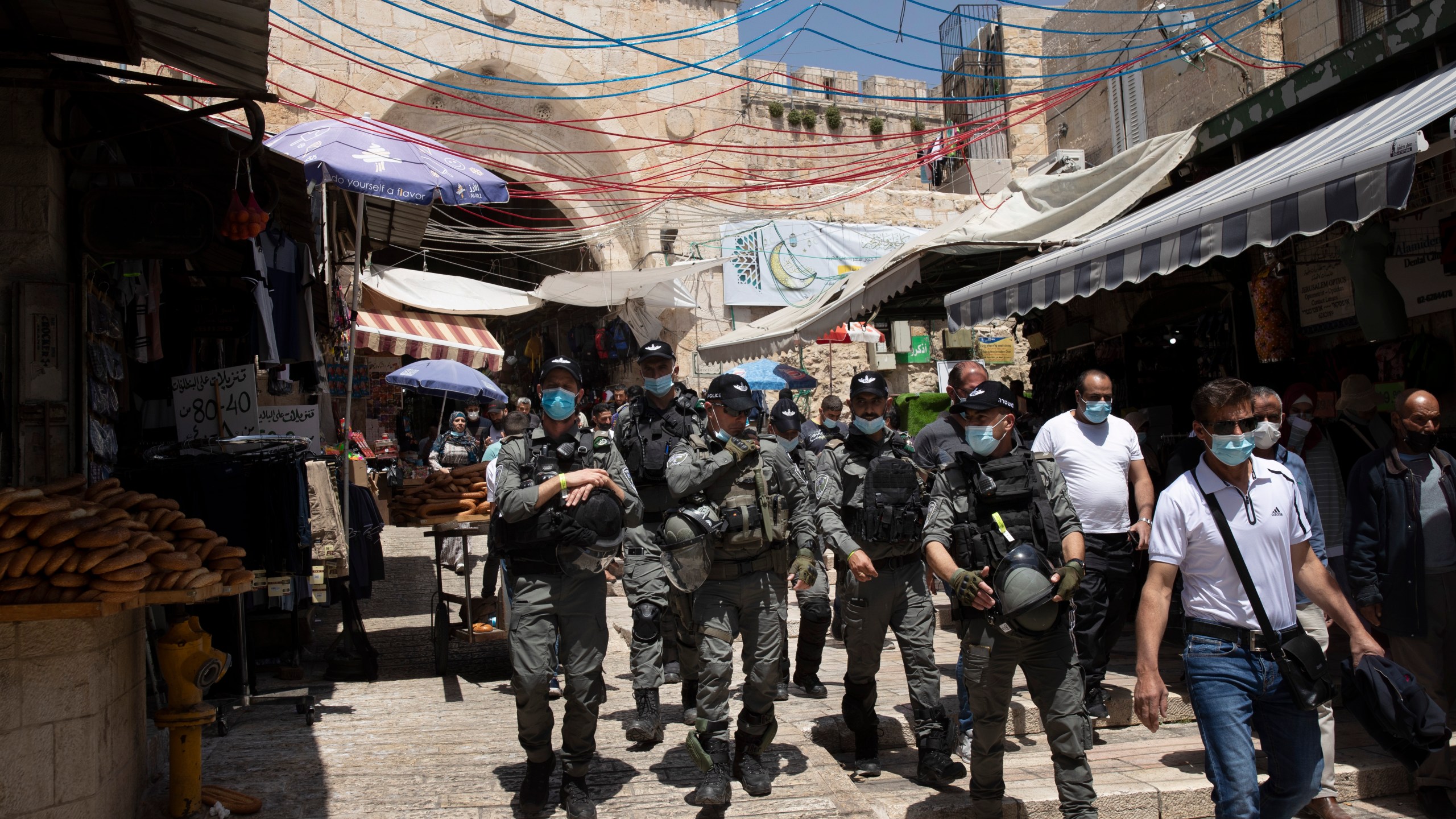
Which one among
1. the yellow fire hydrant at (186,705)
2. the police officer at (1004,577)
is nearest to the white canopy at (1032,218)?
the police officer at (1004,577)

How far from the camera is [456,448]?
38.1 ft

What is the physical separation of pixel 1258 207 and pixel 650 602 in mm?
4206

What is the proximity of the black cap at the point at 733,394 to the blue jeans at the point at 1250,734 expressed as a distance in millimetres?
2386

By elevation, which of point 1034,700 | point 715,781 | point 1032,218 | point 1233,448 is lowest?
point 715,781

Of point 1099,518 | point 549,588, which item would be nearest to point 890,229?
point 1099,518

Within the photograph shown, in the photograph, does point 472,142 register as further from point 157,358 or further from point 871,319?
point 157,358

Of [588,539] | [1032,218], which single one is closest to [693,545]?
[588,539]

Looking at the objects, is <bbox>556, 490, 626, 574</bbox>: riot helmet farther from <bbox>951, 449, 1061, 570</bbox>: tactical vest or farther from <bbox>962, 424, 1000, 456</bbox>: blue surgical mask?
<bbox>962, 424, 1000, 456</bbox>: blue surgical mask

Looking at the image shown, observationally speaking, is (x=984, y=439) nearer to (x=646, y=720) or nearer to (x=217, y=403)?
(x=646, y=720)

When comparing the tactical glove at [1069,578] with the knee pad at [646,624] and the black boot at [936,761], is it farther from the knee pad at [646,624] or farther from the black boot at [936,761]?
the knee pad at [646,624]

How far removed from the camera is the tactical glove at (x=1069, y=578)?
4113 mm

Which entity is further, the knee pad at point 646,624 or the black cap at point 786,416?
the black cap at point 786,416

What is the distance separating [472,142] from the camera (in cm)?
1716

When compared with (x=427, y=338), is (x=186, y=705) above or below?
below
